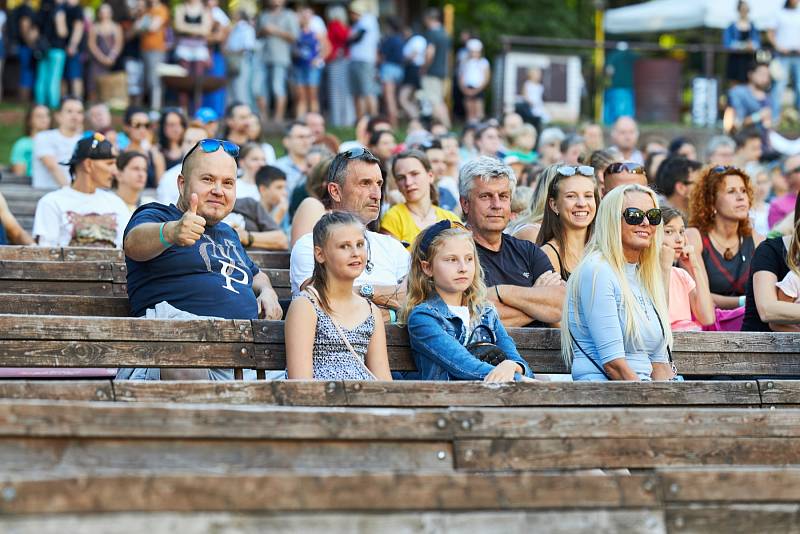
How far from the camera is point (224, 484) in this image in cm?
384

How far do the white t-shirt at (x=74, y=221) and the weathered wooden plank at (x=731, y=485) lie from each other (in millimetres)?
5357

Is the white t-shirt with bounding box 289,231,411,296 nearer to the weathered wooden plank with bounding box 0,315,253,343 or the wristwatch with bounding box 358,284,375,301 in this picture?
the wristwatch with bounding box 358,284,375,301

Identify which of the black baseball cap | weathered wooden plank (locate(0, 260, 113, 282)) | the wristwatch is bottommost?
the wristwatch

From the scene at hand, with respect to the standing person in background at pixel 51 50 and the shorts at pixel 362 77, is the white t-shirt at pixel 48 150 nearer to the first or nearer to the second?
the standing person in background at pixel 51 50

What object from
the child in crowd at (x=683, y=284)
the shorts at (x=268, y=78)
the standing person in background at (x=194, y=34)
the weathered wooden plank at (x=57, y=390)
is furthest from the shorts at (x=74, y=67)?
the weathered wooden plank at (x=57, y=390)

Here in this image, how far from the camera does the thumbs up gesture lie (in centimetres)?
577

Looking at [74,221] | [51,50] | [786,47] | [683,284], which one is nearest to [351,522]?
[683,284]

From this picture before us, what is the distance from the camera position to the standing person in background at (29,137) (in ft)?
43.7

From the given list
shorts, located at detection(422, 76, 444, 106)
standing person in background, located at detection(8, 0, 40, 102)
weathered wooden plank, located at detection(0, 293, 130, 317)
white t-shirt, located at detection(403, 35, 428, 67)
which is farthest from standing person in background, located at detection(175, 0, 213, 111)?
weathered wooden plank, located at detection(0, 293, 130, 317)

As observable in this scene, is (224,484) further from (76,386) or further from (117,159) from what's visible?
(117,159)

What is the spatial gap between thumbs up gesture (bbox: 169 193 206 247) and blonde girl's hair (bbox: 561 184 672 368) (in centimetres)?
169

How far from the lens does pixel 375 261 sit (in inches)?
275

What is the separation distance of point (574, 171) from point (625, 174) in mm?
1107

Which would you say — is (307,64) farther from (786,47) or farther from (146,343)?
(146,343)
